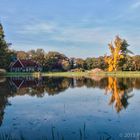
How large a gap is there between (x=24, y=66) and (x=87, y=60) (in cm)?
2613

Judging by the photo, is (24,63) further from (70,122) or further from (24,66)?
(70,122)

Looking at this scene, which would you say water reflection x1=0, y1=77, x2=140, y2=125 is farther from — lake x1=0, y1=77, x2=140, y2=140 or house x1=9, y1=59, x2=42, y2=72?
house x1=9, y1=59, x2=42, y2=72

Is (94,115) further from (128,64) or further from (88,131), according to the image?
(128,64)

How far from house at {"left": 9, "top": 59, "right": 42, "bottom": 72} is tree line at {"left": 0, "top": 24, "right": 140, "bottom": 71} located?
1.53 m

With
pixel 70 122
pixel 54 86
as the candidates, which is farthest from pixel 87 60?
pixel 70 122

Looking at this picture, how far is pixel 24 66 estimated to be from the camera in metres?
99.4

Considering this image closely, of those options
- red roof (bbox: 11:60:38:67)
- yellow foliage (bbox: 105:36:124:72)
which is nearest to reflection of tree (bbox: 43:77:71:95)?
yellow foliage (bbox: 105:36:124:72)

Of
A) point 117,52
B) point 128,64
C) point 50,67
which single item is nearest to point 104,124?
point 117,52

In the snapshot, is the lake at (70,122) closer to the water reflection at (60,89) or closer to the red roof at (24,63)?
the water reflection at (60,89)

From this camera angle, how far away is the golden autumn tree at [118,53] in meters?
83.7

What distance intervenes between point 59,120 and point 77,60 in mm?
103981

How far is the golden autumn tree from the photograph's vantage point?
83.7 metres

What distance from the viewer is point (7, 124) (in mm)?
12672

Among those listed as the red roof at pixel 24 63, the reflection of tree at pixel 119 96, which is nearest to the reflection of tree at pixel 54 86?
the reflection of tree at pixel 119 96
